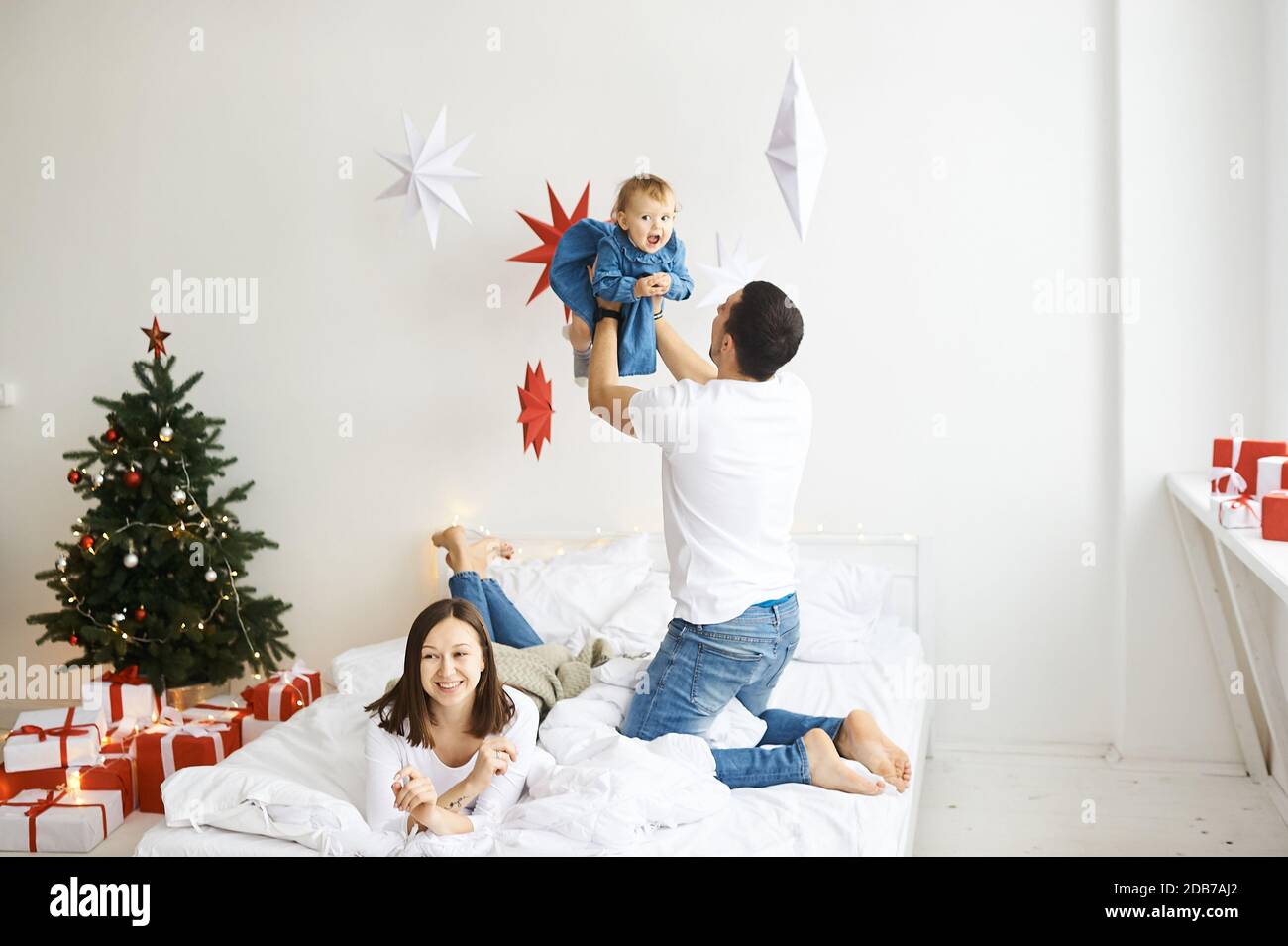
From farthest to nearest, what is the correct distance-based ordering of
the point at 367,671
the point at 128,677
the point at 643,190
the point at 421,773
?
the point at 128,677 < the point at 367,671 < the point at 643,190 < the point at 421,773

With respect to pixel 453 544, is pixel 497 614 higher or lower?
lower

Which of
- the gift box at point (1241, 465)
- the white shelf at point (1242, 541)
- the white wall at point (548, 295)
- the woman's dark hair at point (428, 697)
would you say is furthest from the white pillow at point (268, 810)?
the gift box at point (1241, 465)

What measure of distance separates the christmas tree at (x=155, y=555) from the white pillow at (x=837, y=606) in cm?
177

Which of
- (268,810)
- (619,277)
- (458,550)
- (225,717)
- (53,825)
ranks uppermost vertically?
(619,277)

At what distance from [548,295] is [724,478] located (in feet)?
6.13

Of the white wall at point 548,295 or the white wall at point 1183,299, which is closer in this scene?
the white wall at point 1183,299

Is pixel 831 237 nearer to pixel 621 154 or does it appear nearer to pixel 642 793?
pixel 621 154

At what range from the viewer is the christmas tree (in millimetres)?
3848

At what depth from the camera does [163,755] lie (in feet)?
10.3

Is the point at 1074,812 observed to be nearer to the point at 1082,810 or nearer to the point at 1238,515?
the point at 1082,810

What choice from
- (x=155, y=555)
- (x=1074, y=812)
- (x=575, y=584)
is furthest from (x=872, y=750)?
(x=155, y=555)

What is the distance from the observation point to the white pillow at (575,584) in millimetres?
3500

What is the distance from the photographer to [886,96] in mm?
3734

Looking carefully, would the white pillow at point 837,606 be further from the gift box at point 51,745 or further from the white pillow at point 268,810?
the gift box at point 51,745
